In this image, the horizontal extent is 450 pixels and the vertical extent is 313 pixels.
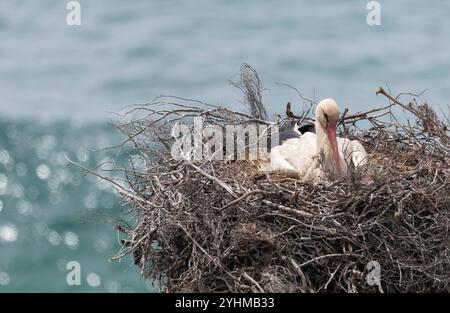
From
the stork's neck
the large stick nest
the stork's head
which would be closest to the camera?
the large stick nest

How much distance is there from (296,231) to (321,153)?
0.88 metres

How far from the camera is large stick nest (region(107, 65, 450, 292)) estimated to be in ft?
23.5

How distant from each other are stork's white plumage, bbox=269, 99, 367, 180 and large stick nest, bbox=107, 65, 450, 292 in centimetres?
36

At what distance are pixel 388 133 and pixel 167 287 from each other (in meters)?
1.98

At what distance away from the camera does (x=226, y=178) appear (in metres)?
7.66

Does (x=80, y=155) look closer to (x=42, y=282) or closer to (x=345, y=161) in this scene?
(x=42, y=282)

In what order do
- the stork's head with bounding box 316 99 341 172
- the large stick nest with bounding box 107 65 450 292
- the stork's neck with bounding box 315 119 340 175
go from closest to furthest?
the large stick nest with bounding box 107 65 450 292, the stork's neck with bounding box 315 119 340 175, the stork's head with bounding box 316 99 341 172

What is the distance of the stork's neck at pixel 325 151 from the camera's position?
7.99 meters

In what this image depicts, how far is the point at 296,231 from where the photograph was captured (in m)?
7.26

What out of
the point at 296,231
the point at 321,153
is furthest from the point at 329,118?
the point at 296,231

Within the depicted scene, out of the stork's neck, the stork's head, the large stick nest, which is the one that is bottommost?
the large stick nest

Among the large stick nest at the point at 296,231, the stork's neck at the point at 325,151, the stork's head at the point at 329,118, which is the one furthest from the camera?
the stork's head at the point at 329,118

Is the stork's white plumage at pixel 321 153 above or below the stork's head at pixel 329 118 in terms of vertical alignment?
below

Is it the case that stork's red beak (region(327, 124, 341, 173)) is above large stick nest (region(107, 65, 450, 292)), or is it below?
above
